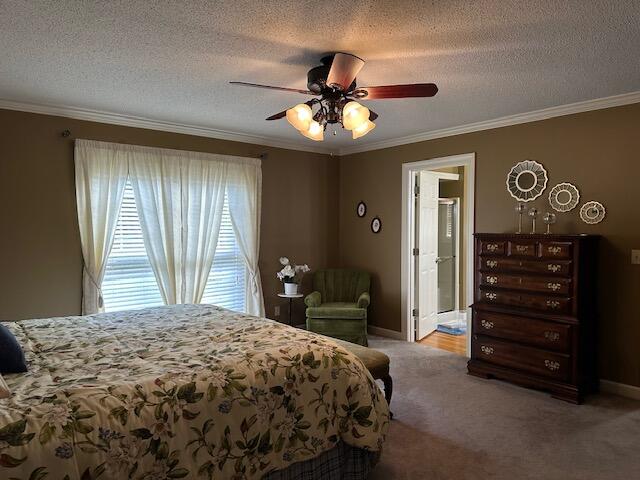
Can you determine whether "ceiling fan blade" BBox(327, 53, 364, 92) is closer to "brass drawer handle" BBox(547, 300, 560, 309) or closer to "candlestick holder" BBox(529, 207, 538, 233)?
"candlestick holder" BBox(529, 207, 538, 233)

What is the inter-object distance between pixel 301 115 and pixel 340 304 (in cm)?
298

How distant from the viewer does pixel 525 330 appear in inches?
149

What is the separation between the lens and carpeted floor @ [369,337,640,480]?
8.39ft

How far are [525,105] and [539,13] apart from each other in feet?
5.97

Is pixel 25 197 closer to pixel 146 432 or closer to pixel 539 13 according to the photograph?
pixel 146 432

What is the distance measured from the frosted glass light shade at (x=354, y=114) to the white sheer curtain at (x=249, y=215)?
2.52 m

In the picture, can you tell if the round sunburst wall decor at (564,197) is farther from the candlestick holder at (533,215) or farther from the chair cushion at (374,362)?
the chair cushion at (374,362)

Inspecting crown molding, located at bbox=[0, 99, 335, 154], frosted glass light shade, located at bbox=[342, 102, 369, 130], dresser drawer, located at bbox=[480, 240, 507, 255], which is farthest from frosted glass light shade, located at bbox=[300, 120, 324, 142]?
crown molding, located at bbox=[0, 99, 335, 154]

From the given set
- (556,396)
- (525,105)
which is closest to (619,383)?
(556,396)

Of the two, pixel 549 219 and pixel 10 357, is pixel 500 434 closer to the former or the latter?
pixel 549 219

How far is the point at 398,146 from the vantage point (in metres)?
5.42

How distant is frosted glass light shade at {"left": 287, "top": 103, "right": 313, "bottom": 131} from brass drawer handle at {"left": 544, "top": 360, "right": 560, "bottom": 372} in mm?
2754

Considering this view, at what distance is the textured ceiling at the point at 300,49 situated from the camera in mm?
2209

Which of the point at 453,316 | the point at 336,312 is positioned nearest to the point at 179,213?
the point at 336,312
